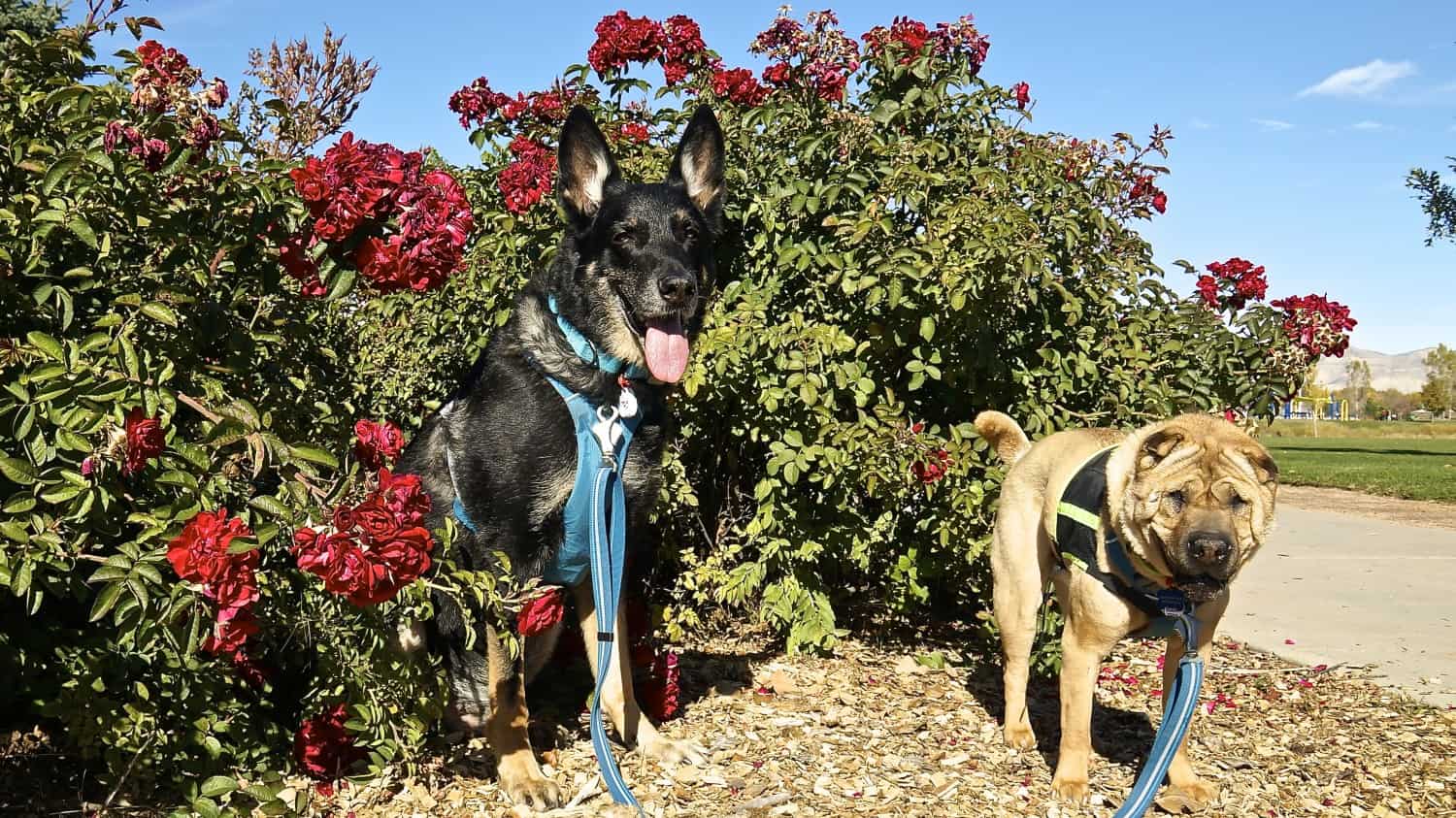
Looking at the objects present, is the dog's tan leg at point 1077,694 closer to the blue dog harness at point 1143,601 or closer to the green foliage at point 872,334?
the blue dog harness at point 1143,601

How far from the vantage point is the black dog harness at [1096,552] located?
3.58m

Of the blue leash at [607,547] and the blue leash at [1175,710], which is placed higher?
the blue leash at [607,547]

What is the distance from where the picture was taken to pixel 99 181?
274 centimetres

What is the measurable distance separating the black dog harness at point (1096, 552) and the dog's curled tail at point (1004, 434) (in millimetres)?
764

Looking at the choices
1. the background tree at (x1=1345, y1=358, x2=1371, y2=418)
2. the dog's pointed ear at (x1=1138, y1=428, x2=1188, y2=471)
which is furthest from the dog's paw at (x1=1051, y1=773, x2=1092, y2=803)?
the background tree at (x1=1345, y1=358, x2=1371, y2=418)

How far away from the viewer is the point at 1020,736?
4.32 meters

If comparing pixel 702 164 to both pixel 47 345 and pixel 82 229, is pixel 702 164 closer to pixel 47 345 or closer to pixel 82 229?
pixel 82 229

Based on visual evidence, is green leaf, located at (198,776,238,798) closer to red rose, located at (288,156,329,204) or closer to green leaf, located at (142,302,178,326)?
green leaf, located at (142,302,178,326)

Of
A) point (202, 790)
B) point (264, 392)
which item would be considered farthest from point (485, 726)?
point (264, 392)

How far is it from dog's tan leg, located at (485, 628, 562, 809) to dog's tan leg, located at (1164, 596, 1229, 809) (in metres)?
2.24

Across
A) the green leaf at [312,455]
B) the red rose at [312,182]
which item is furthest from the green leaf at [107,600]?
the red rose at [312,182]

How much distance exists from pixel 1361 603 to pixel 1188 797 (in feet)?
13.9

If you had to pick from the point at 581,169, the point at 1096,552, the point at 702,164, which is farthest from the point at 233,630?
the point at 1096,552

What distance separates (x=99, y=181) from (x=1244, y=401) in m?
5.27
